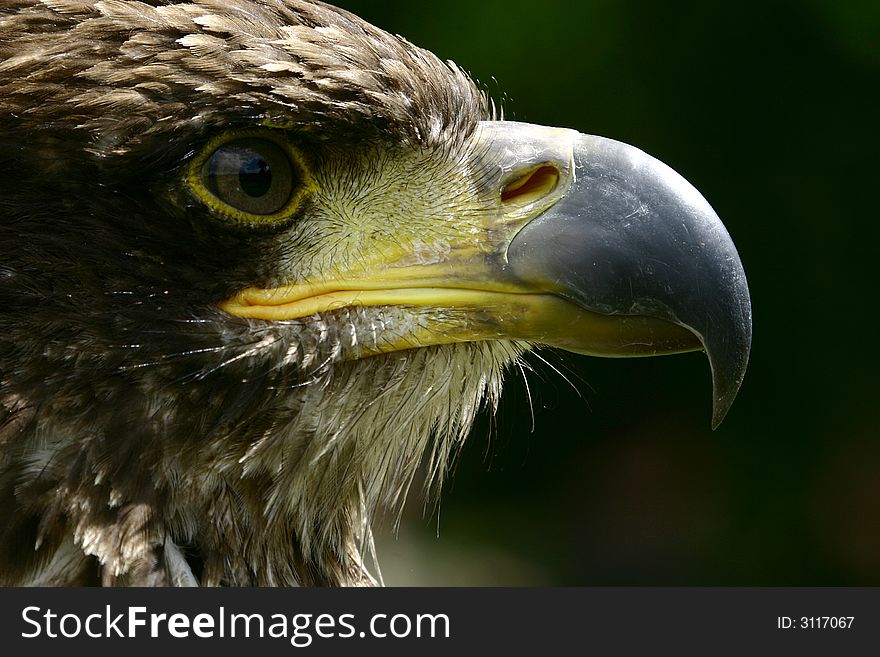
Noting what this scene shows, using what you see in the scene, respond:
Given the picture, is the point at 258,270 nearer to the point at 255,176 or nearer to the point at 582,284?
the point at 255,176

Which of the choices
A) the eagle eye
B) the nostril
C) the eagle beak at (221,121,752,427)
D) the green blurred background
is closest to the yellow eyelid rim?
the eagle eye

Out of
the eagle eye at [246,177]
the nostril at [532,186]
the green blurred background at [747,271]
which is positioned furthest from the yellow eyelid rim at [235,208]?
the green blurred background at [747,271]

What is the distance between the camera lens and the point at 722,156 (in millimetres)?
6281

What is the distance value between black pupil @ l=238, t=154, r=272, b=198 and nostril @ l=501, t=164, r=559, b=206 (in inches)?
21.7

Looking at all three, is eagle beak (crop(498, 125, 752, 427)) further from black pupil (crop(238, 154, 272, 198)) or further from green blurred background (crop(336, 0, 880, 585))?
green blurred background (crop(336, 0, 880, 585))

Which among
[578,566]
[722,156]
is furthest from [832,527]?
[722,156]

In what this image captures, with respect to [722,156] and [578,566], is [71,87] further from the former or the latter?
[578,566]

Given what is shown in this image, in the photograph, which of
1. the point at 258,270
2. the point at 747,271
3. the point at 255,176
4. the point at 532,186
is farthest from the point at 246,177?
the point at 747,271

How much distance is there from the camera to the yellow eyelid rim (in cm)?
257

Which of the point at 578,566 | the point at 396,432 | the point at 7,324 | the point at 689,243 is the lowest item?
the point at 578,566

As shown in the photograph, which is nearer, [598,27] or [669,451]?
[598,27]

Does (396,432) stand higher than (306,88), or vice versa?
(306,88)

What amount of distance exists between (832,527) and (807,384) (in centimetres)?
83

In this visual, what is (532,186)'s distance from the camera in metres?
2.86
